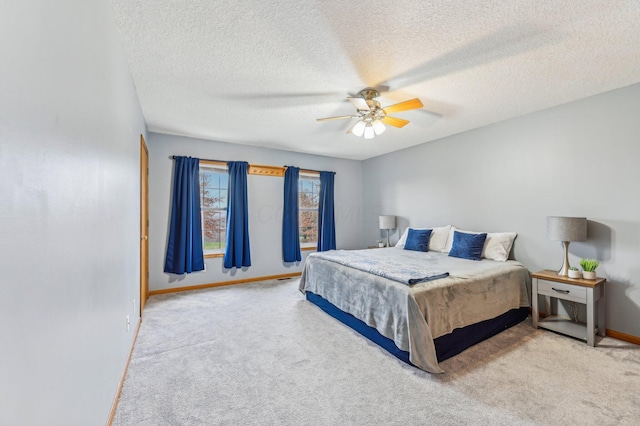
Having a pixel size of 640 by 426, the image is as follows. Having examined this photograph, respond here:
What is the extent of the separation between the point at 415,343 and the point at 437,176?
3.15 metres

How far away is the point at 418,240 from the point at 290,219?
236 centimetres

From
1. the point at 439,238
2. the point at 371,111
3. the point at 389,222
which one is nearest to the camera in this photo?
the point at 371,111

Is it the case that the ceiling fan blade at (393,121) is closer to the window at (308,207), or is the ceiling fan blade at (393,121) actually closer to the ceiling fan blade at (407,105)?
the ceiling fan blade at (407,105)

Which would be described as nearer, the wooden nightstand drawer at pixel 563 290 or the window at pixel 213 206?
the wooden nightstand drawer at pixel 563 290

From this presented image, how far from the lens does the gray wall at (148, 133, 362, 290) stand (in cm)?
432

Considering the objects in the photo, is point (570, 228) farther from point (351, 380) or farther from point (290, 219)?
point (290, 219)

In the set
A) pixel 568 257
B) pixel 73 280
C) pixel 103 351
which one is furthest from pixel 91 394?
pixel 568 257

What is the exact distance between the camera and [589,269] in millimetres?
2822

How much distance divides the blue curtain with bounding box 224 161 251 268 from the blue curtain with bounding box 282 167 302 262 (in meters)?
0.74

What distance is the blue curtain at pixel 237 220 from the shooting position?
476 centimetres

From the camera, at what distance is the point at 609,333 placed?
9.36ft

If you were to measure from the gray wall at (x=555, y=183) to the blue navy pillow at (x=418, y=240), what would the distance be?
396 mm

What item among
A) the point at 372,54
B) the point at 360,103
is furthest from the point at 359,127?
the point at 372,54

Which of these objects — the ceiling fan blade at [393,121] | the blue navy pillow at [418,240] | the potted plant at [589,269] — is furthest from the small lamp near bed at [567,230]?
the ceiling fan blade at [393,121]
